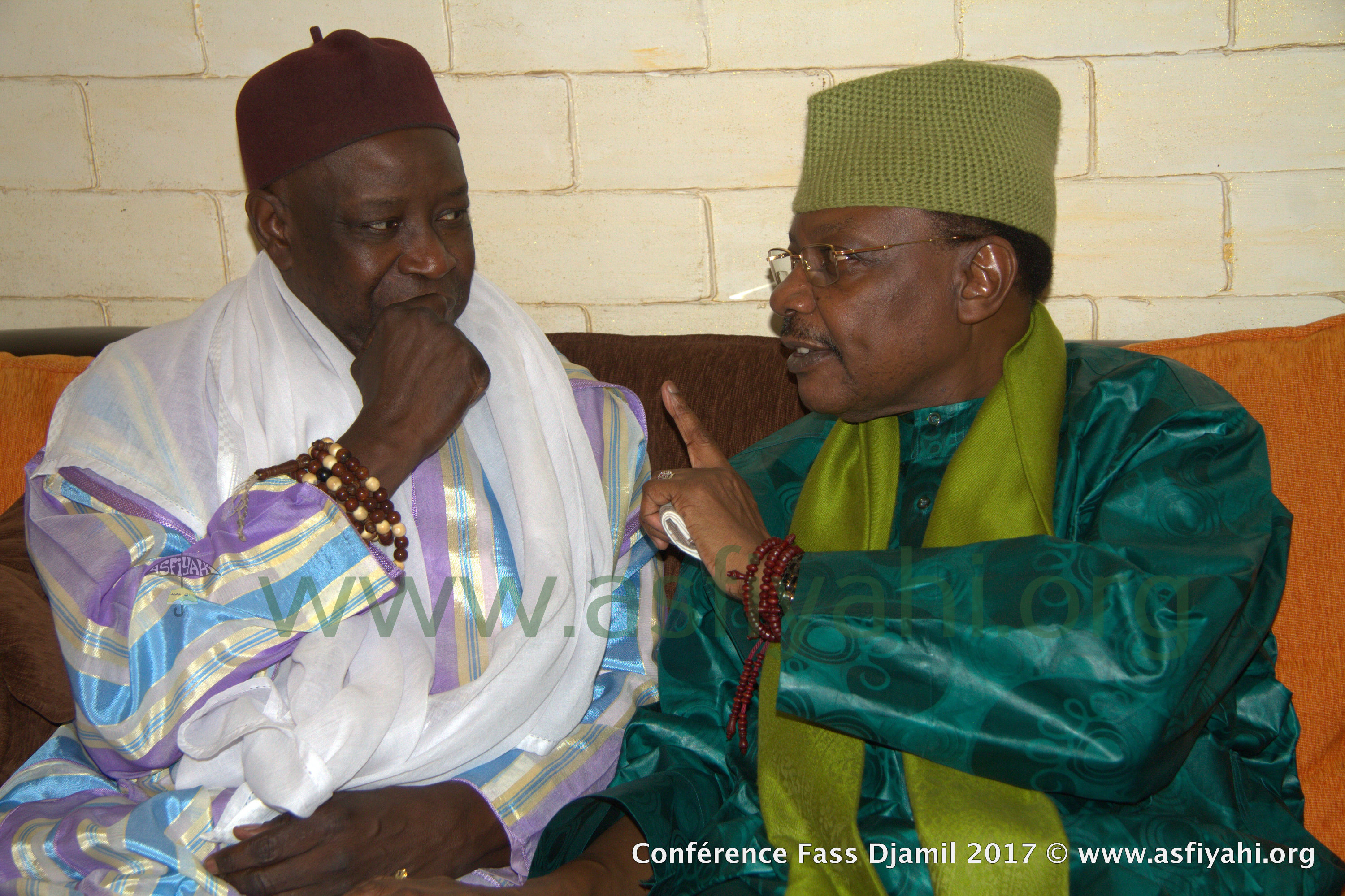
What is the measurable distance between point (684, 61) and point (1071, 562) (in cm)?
164

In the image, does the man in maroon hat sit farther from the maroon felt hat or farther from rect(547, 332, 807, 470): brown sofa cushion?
rect(547, 332, 807, 470): brown sofa cushion

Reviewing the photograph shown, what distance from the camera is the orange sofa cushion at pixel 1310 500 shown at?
1.81 m

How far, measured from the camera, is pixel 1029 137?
1.79m

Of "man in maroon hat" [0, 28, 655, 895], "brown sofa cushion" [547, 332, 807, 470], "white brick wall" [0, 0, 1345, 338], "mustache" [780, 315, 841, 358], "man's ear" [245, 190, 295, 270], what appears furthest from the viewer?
"white brick wall" [0, 0, 1345, 338]

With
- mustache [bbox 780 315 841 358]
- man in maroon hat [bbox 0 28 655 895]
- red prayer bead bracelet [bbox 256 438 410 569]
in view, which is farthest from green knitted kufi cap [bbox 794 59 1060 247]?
red prayer bead bracelet [bbox 256 438 410 569]

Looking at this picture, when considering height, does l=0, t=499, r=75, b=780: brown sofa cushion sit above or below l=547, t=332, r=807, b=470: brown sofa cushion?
below

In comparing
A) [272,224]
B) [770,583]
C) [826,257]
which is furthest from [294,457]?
[826,257]

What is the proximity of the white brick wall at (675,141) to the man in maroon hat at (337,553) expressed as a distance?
→ 0.58m

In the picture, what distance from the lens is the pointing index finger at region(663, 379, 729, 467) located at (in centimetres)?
188

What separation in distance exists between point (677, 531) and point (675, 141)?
1221 mm

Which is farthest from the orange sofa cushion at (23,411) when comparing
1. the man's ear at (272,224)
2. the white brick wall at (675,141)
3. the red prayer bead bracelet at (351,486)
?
the red prayer bead bracelet at (351,486)

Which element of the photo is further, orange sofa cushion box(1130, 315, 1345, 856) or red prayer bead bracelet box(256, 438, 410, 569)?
orange sofa cushion box(1130, 315, 1345, 856)

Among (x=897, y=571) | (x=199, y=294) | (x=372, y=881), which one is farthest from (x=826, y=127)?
(x=199, y=294)

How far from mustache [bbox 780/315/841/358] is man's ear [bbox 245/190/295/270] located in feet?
3.16
